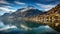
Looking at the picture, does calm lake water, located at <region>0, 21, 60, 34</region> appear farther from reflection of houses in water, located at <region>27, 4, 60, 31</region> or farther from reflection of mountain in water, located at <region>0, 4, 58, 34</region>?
reflection of houses in water, located at <region>27, 4, 60, 31</region>

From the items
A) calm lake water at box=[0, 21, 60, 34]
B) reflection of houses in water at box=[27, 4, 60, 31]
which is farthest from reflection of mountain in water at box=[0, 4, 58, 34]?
reflection of houses in water at box=[27, 4, 60, 31]

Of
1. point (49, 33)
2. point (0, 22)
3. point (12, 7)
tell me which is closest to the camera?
point (49, 33)

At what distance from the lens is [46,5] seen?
961cm

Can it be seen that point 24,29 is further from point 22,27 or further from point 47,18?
point 47,18

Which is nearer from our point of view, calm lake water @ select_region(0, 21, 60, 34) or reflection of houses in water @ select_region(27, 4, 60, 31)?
calm lake water @ select_region(0, 21, 60, 34)

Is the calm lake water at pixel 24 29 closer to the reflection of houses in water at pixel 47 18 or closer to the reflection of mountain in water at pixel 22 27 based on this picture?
the reflection of mountain in water at pixel 22 27

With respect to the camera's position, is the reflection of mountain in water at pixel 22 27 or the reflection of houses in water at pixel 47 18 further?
the reflection of houses in water at pixel 47 18

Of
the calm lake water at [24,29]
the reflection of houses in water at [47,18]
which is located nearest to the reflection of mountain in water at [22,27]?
the calm lake water at [24,29]

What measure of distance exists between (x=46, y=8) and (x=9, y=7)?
2.62 meters

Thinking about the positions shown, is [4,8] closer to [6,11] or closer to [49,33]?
[6,11]

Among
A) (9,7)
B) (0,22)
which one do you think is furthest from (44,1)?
(0,22)

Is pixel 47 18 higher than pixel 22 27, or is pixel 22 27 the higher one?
pixel 47 18

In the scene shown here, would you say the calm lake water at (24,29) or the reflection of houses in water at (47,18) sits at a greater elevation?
the reflection of houses in water at (47,18)

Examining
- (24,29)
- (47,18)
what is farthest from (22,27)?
(47,18)
